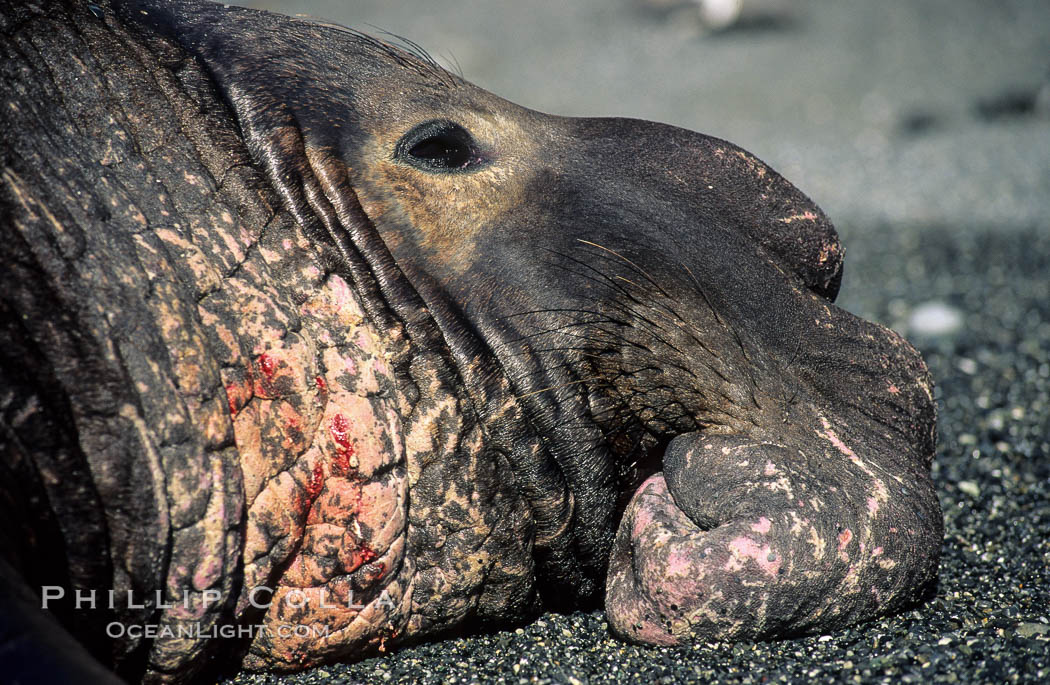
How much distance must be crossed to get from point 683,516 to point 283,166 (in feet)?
3.72

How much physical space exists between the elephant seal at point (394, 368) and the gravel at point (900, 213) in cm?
10

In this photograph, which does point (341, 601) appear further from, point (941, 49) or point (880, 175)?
point (941, 49)

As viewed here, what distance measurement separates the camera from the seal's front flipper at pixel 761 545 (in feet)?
5.89

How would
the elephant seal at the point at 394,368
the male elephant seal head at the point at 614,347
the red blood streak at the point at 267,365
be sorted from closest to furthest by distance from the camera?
the elephant seal at the point at 394,368 → the red blood streak at the point at 267,365 → the male elephant seal head at the point at 614,347

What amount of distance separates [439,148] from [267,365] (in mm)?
656

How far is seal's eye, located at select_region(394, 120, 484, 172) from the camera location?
77.9 inches

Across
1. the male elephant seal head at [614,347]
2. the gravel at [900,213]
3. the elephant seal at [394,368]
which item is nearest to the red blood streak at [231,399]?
the elephant seal at [394,368]

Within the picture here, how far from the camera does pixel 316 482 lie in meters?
1.73

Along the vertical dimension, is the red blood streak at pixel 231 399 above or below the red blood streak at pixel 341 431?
above

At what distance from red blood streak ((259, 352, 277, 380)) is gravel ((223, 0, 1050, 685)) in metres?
0.66

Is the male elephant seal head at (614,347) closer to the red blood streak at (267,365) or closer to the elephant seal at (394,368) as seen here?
the elephant seal at (394,368)

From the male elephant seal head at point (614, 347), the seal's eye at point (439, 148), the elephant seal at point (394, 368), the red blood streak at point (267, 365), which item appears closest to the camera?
the elephant seal at point (394, 368)

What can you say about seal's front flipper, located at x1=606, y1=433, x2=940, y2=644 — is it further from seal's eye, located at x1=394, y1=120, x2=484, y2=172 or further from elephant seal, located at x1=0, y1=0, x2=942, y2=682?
seal's eye, located at x1=394, y1=120, x2=484, y2=172

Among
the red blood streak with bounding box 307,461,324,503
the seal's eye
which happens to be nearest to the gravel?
the red blood streak with bounding box 307,461,324,503
